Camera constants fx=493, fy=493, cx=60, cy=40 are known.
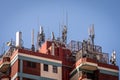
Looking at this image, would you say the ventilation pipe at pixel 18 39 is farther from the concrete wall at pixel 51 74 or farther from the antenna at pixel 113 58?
the antenna at pixel 113 58

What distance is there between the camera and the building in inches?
3888

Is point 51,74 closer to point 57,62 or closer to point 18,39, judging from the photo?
point 57,62

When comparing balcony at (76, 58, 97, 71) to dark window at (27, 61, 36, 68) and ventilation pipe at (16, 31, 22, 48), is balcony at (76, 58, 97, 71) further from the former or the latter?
ventilation pipe at (16, 31, 22, 48)

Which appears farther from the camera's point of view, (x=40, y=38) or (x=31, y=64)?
(x=40, y=38)

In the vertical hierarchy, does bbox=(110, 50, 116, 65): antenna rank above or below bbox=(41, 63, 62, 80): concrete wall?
above

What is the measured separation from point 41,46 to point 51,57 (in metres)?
8.33

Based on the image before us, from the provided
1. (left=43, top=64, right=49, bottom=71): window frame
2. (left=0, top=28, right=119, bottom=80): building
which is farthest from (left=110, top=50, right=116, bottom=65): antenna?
(left=43, top=64, right=49, bottom=71): window frame

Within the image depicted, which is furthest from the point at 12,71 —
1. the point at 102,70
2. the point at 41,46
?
the point at 102,70

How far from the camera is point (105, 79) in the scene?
4065 inches

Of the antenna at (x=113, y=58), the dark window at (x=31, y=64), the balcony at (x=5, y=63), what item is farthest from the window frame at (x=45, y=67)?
the antenna at (x=113, y=58)

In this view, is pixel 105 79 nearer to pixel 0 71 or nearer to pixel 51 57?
pixel 51 57

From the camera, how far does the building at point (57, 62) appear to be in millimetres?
98750

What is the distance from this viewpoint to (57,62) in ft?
336

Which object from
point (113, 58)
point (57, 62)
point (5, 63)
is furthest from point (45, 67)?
point (113, 58)
